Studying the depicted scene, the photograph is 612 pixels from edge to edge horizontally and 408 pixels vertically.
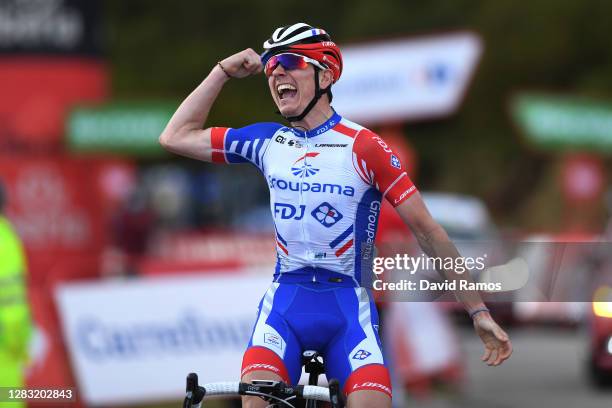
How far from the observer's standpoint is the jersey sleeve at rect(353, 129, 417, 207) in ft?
20.1

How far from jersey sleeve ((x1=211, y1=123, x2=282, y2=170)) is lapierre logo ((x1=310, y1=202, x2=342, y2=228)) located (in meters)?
0.42

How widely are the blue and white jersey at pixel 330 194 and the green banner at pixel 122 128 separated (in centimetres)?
1771

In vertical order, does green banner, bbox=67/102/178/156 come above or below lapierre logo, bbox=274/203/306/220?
above

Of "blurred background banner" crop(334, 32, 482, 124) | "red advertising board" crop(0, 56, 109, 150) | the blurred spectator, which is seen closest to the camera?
"blurred background banner" crop(334, 32, 482, 124)

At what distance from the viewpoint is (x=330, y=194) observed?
20.1ft

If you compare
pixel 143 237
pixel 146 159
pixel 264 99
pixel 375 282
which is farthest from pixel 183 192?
pixel 375 282

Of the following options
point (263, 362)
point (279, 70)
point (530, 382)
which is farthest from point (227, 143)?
point (530, 382)

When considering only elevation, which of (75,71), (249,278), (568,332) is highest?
(75,71)

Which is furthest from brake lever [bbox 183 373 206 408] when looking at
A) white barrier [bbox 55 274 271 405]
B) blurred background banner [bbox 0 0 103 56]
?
blurred background banner [bbox 0 0 103 56]

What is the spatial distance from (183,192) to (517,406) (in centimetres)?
4268

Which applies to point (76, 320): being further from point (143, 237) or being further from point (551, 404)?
point (143, 237)

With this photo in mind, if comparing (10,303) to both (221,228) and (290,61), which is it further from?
(221,228)

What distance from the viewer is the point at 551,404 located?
1386cm

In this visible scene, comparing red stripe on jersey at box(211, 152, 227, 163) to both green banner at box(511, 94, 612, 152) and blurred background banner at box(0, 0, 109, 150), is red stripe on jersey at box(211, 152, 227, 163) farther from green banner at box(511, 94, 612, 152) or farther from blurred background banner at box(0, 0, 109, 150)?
green banner at box(511, 94, 612, 152)
